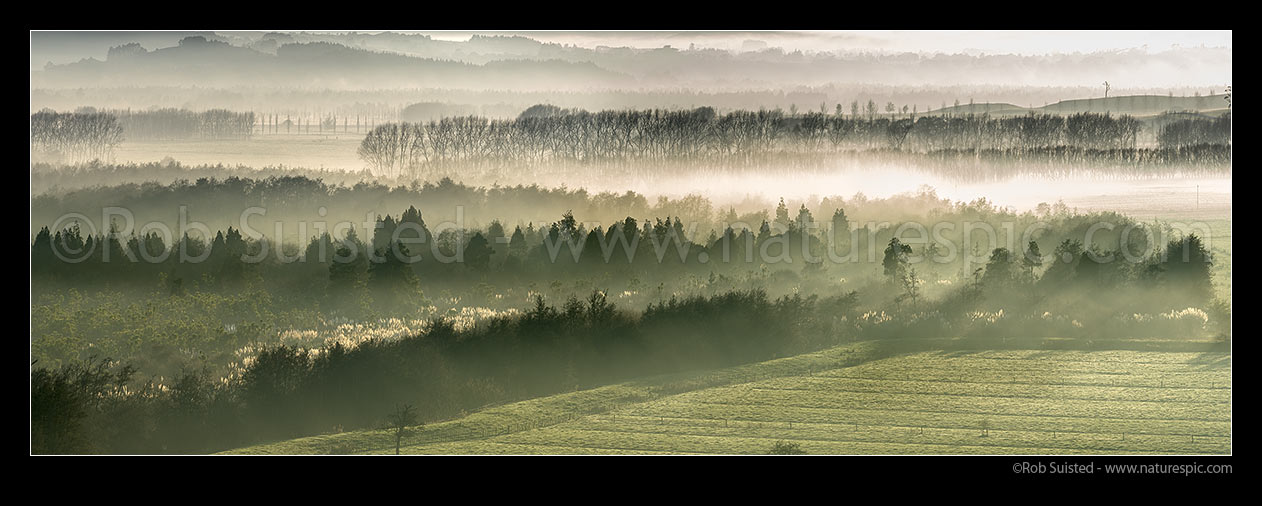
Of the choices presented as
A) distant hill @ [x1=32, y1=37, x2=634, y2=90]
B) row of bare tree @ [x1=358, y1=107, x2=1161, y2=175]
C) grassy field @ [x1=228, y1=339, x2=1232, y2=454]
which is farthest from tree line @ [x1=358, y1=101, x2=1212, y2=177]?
grassy field @ [x1=228, y1=339, x2=1232, y2=454]

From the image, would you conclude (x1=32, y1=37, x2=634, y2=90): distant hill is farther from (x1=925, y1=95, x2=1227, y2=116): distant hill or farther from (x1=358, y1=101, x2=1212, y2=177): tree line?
(x1=925, y1=95, x2=1227, y2=116): distant hill

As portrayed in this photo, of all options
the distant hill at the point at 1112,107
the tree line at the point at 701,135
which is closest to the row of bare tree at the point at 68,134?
the tree line at the point at 701,135

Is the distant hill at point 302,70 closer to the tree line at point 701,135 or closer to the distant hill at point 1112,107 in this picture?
the tree line at point 701,135

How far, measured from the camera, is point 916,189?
1256 centimetres

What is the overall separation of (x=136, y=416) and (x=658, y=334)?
570 cm

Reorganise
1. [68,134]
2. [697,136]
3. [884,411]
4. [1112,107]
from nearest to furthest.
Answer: [884,411], [68,134], [697,136], [1112,107]

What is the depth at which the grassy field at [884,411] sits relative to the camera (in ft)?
38.0

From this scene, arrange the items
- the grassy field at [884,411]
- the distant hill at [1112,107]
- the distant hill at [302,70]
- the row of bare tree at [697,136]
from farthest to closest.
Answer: the distant hill at [1112,107] < the row of bare tree at [697,136] < the distant hill at [302,70] < the grassy field at [884,411]

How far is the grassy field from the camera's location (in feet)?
38.0

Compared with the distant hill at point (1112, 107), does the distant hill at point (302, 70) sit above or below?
above

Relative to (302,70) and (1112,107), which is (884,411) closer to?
(1112,107)

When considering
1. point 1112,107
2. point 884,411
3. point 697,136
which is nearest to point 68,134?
point 697,136

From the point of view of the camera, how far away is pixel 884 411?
11.9 meters

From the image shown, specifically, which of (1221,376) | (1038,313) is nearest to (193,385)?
(1038,313)
